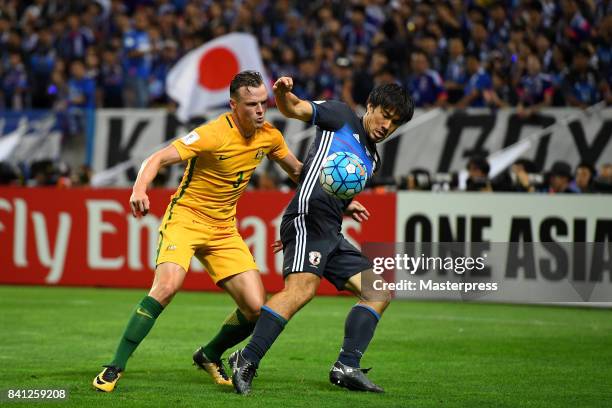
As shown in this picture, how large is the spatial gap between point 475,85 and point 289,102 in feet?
36.2

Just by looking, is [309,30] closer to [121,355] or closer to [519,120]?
[519,120]

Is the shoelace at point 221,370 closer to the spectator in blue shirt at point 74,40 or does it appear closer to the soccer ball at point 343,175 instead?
the soccer ball at point 343,175

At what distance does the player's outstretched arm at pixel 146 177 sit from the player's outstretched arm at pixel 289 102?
32.1 inches

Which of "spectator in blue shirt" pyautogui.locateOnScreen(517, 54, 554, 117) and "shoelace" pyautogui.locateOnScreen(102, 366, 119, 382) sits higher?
"spectator in blue shirt" pyautogui.locateOnScreen(517, 54, 554, 117)

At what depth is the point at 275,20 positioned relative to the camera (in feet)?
72.1

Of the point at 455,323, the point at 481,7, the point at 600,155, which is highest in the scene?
the point at 481,7

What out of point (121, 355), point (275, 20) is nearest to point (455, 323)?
point (121, 355)

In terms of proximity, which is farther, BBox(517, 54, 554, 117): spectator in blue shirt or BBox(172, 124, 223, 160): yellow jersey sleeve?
BBox(517, 54, 554, 117): spectator in blue shirt

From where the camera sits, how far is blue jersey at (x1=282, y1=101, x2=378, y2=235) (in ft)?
25.0

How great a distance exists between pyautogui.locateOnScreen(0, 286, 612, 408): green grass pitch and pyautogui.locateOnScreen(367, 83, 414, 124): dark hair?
76.1 inches

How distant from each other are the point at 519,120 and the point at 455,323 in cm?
538

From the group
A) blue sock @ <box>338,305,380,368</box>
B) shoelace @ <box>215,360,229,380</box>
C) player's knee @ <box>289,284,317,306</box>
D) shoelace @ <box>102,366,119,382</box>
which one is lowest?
shoelace @ <box>215,360,229,380</box>

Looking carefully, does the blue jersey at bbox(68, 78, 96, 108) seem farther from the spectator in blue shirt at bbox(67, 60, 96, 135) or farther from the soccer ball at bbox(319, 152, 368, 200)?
the soccer ball at bbox(319, 152, 368, 200)

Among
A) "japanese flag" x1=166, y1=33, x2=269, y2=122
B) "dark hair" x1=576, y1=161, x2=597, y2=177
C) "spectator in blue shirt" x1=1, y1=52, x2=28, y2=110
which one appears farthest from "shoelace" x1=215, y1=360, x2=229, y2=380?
"spectator in blue shirt" x1=1, y1=52, x2=28, y2=110
